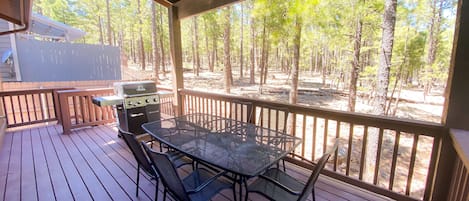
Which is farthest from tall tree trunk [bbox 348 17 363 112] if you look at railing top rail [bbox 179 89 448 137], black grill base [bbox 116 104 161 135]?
black grill base [bbox 116 104 161 135]

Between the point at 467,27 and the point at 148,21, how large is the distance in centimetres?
1436

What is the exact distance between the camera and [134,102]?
3.53 m

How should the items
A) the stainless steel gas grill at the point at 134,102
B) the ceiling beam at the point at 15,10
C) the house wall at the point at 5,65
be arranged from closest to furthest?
the ceiling beam at the point at 15,10, the stainless steel gas grill at the point at 134,102, the house wall at the point at 5,65

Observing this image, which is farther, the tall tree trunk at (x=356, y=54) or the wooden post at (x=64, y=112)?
the tall tree trunk at (x=356, y=54)

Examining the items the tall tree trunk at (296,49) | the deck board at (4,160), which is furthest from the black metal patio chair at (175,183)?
the tall tree trunk at (296,49)

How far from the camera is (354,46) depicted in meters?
7.75

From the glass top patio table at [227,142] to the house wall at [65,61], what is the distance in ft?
17.0

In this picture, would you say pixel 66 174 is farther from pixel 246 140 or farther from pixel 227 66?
pixel 227 66

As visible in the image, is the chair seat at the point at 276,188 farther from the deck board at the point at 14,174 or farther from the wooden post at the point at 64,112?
the wooden post at the point at 64,112

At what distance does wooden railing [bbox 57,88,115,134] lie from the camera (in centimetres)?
399

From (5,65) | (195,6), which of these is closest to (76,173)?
(195,6)

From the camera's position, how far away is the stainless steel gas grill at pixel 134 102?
344 cm

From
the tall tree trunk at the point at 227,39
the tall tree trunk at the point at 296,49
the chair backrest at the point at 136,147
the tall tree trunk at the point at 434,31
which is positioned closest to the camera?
the chair backrest at the point at 136,147

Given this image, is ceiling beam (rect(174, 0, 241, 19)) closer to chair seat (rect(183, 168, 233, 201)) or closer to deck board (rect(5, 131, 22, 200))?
chair seat (rect(183, 168, 233, 201))
